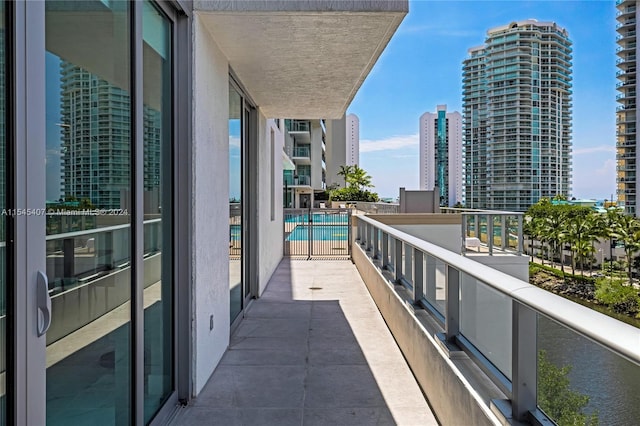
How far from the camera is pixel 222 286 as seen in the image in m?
4.39

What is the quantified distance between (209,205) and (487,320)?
2.25 metres

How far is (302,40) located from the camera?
3898mm

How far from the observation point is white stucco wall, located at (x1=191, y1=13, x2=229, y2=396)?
3.40 meters

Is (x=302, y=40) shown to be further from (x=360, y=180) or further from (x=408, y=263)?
(x=360, y=180)

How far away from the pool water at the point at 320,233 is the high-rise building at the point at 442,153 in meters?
64.3

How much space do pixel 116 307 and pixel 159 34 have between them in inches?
65.4

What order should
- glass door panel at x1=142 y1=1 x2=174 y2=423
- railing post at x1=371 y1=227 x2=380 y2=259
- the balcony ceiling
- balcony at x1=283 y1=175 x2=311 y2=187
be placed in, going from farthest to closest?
balcony at x1=283 y1=175 x2=311 y2=187 < railing post at x1=371 y1=227 x2=380 y2=259 < the balcony ceiling < glass door panel at x1=142 y1=1 x2=174 y2=423

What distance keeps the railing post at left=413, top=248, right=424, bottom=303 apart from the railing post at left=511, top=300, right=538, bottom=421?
1900 millimetres

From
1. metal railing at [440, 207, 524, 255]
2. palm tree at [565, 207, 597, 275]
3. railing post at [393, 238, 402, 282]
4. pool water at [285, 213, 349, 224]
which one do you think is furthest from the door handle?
palm tree at [565, 207, 597, 275]

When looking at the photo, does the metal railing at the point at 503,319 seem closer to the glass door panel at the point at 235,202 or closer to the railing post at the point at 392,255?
the railing post at the point at 392,255

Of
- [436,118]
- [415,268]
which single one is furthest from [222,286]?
[436,118]

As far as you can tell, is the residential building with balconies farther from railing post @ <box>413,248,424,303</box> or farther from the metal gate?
railing post @ <box>413,248,424,303</box>

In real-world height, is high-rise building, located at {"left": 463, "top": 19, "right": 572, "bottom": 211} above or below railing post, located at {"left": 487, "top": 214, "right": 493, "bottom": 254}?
above

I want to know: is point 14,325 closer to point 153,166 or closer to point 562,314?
point 153,166
